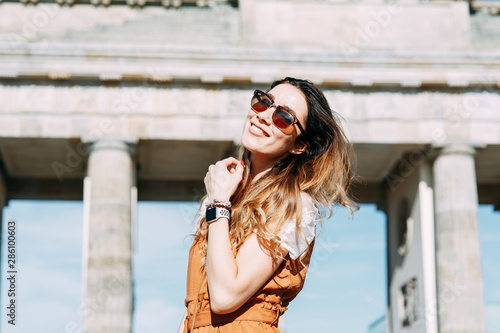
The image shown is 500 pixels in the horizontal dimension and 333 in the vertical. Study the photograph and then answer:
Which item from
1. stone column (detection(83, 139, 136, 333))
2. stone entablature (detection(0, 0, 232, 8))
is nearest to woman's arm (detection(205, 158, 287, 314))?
stone column (detection(83, 139, 136, 333))

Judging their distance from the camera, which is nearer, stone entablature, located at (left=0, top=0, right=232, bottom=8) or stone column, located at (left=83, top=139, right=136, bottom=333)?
stone column, located at (left=83, top=139, right=136, bottom=333)

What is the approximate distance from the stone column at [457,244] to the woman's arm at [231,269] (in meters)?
19.8

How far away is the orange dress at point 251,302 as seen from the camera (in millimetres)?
3348

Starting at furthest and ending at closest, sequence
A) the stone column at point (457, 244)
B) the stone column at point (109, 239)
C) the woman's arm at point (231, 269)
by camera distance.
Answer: the stone column at point (457, 244)
the stone column at point (109, 239)
the woman's arm at point (231, 269)

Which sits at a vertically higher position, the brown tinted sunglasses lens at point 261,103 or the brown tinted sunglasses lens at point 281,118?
the brown tinted sunglasses lens at point 261,103

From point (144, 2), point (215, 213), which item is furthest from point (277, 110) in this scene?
point (144, 2)

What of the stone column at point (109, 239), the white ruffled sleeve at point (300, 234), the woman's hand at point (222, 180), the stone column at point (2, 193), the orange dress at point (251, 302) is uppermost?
the stone column at point (2, 193)

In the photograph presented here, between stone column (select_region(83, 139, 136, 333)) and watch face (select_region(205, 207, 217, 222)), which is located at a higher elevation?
stone column (select_region(83, 139, 136, 333))

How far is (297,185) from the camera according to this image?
3.68 metres

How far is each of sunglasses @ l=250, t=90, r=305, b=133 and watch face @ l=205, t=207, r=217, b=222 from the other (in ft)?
1.84

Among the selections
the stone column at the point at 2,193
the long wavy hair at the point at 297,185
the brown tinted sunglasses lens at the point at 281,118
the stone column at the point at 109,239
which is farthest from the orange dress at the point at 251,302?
the stone column at the point at 2,193

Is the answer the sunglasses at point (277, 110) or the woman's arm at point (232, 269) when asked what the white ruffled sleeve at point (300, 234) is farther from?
the sunglasses at point (277, 110)

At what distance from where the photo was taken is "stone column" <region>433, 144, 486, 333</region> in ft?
72.4

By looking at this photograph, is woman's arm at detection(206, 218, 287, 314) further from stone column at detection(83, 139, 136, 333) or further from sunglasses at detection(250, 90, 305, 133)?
stone column at detection(83, 139, 136, 333)
